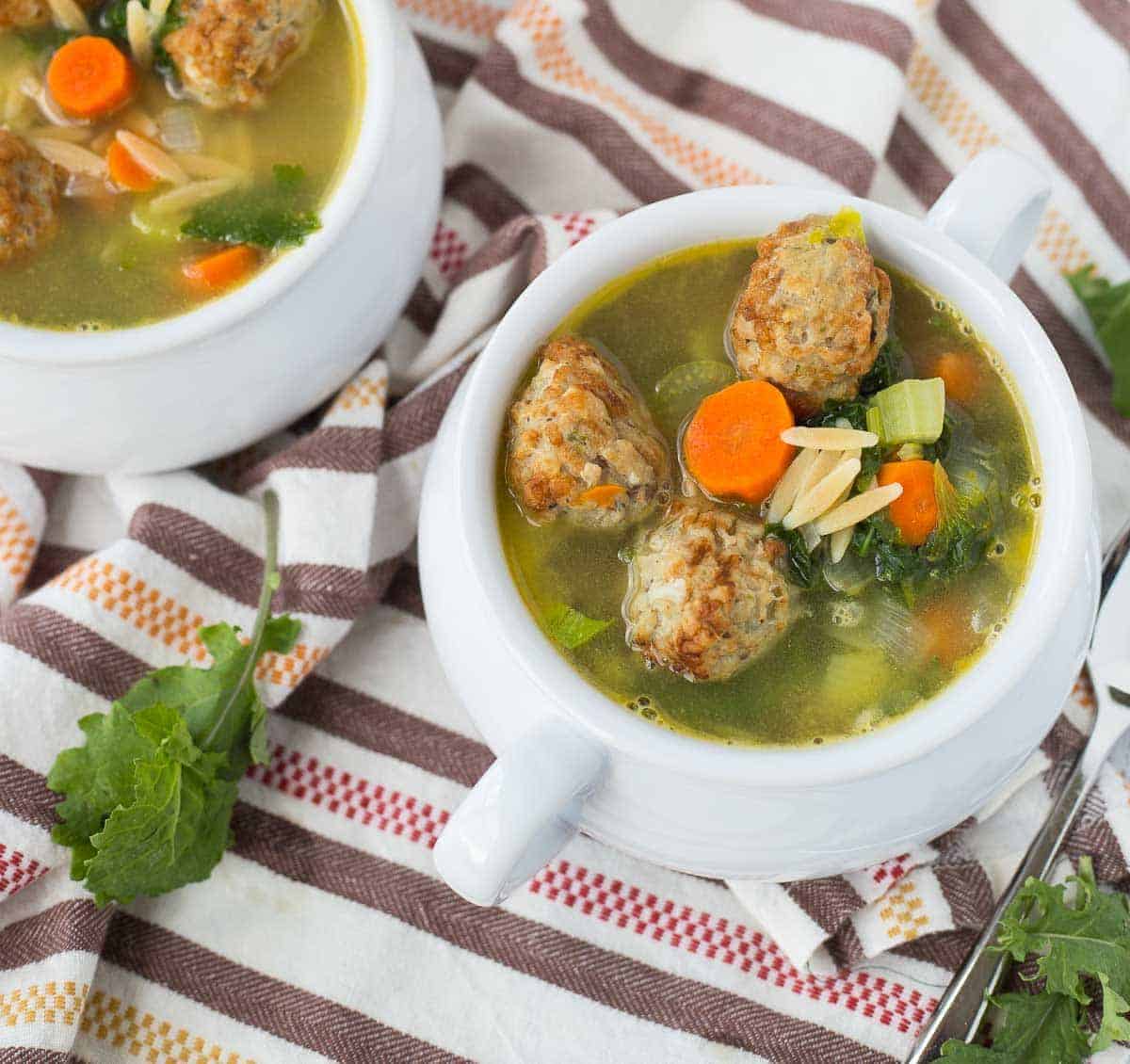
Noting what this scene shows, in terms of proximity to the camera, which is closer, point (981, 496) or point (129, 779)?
point (981, 496)

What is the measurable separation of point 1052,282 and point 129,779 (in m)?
1.99

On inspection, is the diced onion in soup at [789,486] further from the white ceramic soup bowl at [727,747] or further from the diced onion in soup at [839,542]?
the white ceramic soup bowl at [727,747]

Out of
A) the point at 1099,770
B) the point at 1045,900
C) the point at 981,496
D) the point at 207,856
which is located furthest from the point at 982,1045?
the point at 207,856

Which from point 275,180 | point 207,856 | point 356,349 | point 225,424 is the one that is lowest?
point 207,856

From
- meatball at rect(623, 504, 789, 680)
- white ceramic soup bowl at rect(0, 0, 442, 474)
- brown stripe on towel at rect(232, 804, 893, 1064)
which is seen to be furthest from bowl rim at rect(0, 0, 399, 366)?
brown stripe on towel at rect(232, 804, 893, 1064)

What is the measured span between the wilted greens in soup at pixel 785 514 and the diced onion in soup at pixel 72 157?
901 millimetres

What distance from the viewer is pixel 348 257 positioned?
2.32 metres

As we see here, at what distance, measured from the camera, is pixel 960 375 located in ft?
6.78

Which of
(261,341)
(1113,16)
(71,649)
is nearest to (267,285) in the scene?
(261,341)

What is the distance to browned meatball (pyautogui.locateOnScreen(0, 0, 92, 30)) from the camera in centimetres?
239

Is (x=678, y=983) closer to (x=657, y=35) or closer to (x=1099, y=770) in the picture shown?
(x=1099, y=770)

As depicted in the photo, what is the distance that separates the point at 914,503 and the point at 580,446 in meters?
0.48

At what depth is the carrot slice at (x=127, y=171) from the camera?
7.69 feet

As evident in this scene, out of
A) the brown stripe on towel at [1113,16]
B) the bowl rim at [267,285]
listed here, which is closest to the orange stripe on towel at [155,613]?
the bowl rim at [267,285]
